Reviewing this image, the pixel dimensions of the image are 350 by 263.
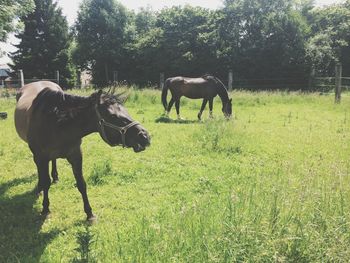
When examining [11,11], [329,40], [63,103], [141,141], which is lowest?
[141,141]

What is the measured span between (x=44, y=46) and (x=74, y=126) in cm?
3159

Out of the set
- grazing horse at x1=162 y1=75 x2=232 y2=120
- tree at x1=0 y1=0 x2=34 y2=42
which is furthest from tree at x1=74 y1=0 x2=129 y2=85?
grazing horse at x1=162 y1=75 x2=232 y2=120

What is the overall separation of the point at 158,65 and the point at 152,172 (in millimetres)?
24829

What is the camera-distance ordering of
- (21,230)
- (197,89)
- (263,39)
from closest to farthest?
(21,230), (197,89), (263,39)

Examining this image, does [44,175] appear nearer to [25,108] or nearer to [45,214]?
[45,214]

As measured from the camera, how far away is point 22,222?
13.2 ft

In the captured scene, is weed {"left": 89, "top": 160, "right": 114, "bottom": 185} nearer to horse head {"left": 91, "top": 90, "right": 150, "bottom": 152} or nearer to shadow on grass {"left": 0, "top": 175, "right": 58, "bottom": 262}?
shadow on grass {"left": 0, "top": 175, "right": 58, "bottom": 262}

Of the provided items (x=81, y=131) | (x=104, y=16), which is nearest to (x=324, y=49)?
(x=104, y=16)

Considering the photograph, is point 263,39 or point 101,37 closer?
point 263,39

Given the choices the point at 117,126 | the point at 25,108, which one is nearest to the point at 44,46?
the point at 25,108

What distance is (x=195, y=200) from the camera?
4.52m

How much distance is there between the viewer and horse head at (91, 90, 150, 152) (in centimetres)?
361

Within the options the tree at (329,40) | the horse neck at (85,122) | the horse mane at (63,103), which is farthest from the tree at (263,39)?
the horse neck at (85,122)

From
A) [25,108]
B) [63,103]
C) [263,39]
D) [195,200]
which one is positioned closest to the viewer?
[63,103]
